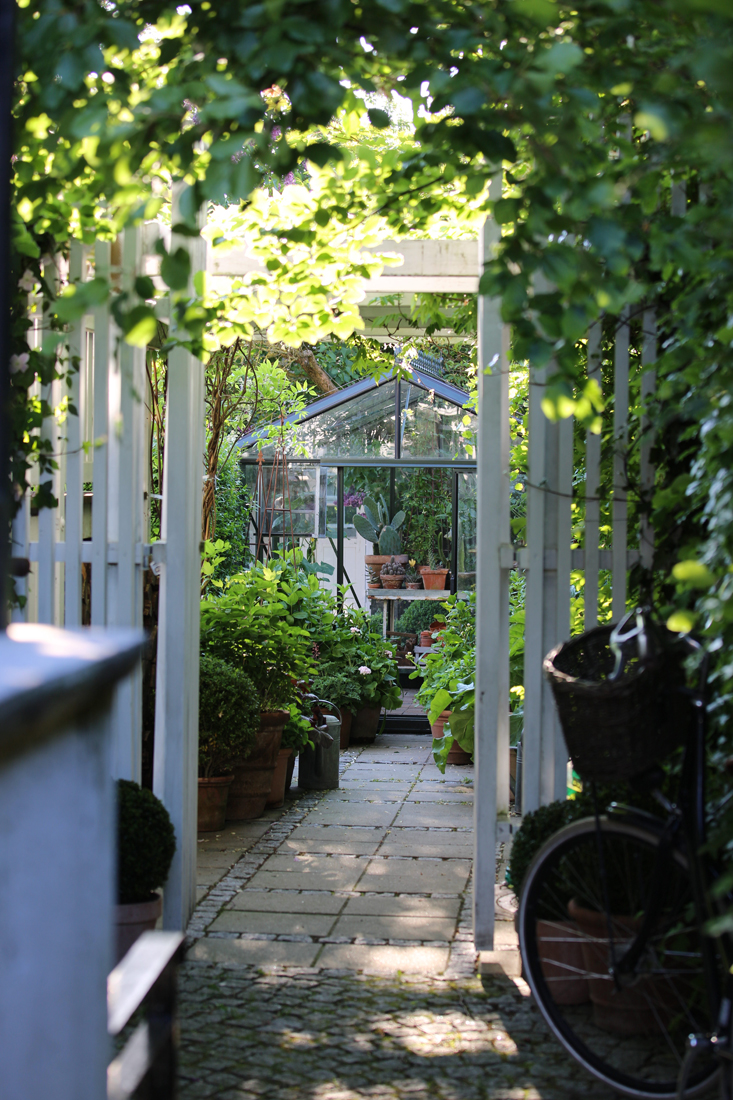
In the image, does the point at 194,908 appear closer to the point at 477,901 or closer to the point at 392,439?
the point at 477,901

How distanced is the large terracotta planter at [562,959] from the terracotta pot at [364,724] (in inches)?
187

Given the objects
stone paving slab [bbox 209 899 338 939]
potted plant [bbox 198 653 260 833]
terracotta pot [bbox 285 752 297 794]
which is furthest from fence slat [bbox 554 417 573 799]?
terracotta pot [bbox 285 752 297 794]

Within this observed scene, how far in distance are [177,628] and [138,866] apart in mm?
818

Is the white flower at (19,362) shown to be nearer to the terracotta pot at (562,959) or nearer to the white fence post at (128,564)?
the white fence post at (128,564)

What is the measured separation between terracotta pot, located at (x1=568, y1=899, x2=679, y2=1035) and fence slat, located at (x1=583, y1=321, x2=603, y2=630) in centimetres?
96

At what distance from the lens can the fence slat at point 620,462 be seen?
3164 millimetres

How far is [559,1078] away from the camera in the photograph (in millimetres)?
2504

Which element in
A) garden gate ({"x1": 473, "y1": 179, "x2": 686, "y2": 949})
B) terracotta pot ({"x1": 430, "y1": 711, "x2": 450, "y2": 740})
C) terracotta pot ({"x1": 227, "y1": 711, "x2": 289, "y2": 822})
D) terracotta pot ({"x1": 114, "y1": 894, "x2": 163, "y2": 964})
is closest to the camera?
terracotta pot ({"x1": 114, "y1": 894, "x2": 163, "y2": 964})

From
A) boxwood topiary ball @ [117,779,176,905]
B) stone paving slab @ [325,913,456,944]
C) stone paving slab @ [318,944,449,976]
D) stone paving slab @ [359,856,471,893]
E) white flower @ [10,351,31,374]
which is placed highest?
white flower @ [10,351,31,374]

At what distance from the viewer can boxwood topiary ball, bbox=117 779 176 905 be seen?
297 centimetres

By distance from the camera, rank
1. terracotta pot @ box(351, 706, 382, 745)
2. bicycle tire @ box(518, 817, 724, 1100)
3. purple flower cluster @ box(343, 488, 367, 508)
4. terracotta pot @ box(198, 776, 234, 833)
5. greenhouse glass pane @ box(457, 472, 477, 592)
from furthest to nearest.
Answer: purple flower cluster @ box(343, 488, 367, 508) < greenhouse glass pane @ box(457, 472, 477, 592) < terracotta pot @ box(351, 706, 382, 745) < terracotta pot @ box(198, 776, 234, 833) < bicycle tire @ box(518, 817, 724, 1100)

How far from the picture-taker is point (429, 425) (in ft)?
30.3

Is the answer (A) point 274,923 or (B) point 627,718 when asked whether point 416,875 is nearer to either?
(A) point 274,923

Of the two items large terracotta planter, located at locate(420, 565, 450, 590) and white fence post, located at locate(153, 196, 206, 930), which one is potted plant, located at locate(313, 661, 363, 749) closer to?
large terracotta planter, located at locate(420, 565, 450, 590)
